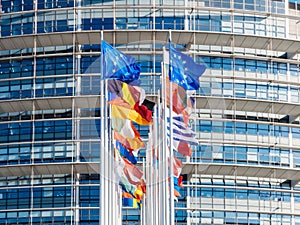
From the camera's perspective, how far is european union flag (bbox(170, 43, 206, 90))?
38000 millimetres

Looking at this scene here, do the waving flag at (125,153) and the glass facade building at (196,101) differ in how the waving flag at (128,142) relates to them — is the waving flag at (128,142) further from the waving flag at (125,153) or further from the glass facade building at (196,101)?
the glass facade building at (196,101)

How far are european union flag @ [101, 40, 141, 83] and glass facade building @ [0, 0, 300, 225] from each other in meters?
17.0

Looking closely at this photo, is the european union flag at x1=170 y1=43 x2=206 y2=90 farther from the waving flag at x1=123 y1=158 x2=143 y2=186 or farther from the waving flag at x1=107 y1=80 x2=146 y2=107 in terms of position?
the waving flag at x1=123 y1=158 x2=143 y2=186

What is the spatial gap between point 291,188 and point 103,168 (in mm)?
23521

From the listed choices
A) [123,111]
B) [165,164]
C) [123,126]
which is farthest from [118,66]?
[165,164]

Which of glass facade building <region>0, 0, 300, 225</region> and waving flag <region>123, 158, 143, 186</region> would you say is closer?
waving flag <region>123, 158, 143, 186</region>

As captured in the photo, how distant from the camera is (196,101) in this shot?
181 feet

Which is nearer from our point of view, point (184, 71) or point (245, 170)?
point (184, 71)

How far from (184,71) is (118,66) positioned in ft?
8.88

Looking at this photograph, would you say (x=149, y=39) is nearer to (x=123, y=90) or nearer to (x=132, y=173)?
(x=132, y=173)

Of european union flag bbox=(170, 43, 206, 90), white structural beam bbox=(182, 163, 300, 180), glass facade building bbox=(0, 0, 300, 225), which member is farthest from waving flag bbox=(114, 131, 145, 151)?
white structural beam bbox=(182, 163, 300, 180)

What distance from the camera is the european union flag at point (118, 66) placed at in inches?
1435

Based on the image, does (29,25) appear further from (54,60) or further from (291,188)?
(291,188)

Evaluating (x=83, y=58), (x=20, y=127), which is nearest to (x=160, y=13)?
(x=83, y=58)
